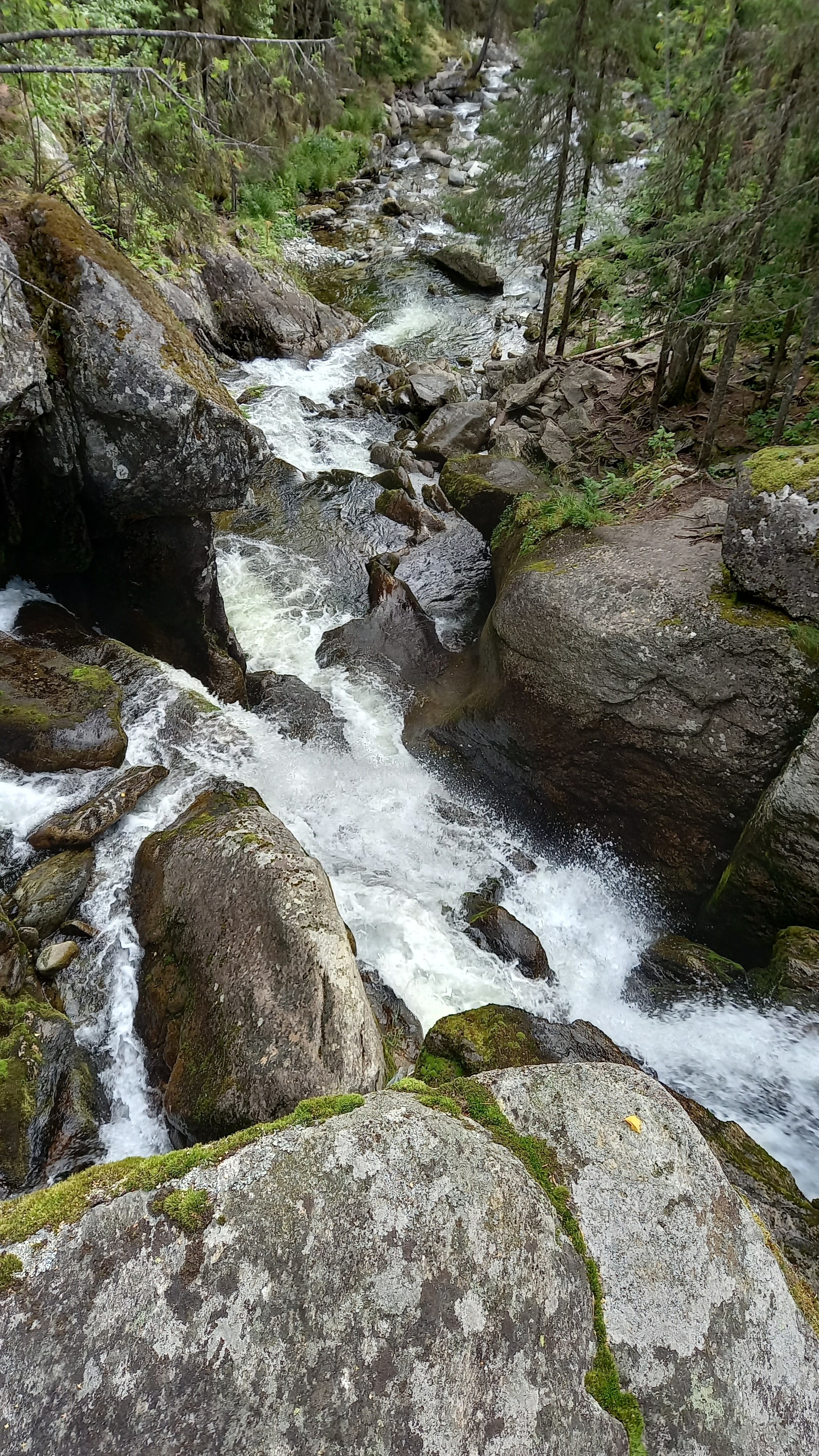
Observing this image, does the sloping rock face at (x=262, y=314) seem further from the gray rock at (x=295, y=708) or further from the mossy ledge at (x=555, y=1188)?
the mossy ledge at (x=555, y=1188)

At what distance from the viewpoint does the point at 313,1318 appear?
245cm

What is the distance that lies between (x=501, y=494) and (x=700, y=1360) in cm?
1051

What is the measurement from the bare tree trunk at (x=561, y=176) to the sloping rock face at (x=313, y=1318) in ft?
52.9

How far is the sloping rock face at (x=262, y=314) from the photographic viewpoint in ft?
55.5

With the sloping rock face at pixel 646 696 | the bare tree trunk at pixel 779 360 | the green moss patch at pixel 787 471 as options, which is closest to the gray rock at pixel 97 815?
the sloping rock face at pixel 646 696

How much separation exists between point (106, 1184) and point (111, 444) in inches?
266

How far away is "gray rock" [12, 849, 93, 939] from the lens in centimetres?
573

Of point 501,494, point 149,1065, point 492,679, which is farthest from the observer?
point 501,494

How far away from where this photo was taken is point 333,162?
25.9 meters

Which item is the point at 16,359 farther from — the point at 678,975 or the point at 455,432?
the point at 455,432

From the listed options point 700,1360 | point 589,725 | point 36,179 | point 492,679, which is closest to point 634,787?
point 589,725

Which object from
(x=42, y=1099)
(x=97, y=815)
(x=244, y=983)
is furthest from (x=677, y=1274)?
(x=97, y=815)

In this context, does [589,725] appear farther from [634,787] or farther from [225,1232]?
[225,1232]

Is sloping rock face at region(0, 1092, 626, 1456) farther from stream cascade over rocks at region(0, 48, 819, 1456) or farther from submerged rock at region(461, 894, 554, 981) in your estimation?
submerged rock at region(461, 894, 554, 981)
